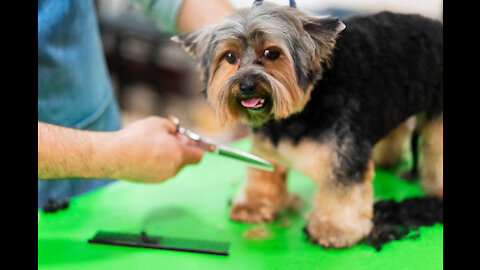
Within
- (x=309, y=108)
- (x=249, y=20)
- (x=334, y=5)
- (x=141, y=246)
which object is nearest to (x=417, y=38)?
(x=309, y=108)

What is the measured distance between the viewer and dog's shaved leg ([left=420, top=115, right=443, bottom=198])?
1.55m

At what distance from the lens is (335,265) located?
1.20 m

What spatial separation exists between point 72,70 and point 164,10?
0.42 m

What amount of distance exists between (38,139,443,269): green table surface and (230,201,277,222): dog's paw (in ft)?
0.10

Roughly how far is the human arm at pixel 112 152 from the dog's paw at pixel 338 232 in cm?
47

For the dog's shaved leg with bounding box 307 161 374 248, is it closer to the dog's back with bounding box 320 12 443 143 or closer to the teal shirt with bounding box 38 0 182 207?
the dog's back with bounding box 320 12 443 143

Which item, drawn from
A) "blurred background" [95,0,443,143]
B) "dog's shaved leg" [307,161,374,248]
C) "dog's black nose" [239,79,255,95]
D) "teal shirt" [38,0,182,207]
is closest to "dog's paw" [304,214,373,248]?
"dog's shaved leg" [307,161,374,248]

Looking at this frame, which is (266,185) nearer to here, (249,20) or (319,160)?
(319,160)

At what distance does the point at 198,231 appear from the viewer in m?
1.41

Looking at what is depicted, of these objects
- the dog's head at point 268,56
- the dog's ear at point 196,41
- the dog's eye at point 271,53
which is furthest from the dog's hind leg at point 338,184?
the dog's ear at point 196,41

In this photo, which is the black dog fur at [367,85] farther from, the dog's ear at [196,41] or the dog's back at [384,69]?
the dog's ear at [196,41]

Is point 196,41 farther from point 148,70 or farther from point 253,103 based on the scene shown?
point 148,70

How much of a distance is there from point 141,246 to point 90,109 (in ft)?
2.05

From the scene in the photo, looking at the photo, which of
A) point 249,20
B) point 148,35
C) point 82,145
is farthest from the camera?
point 148,35
